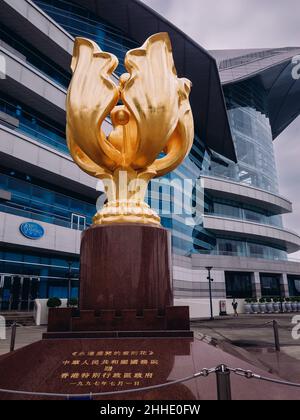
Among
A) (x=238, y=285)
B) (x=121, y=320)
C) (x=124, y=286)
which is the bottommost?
(x=121, y=320)

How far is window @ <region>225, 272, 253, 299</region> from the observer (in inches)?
1272

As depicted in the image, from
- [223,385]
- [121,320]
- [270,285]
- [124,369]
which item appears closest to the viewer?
[223,385]

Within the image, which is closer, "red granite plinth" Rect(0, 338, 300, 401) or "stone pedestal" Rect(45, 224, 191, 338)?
"red granite plinth" Rect(0, 338, 300, 401)

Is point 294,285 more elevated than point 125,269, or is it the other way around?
point 294,285

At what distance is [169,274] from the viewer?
17.0 feet

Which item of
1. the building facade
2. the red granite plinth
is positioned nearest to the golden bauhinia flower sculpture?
the red granite plinth

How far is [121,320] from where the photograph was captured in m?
4.48

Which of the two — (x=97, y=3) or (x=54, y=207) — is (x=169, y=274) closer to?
(x=54, y=207)

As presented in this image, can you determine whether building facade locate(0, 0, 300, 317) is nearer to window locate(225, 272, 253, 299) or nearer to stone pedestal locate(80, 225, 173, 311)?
window locate(225, 272, 253, 299)

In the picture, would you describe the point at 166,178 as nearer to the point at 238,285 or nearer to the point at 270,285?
the point at 238,285

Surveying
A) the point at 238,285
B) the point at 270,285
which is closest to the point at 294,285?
the point at 270,285

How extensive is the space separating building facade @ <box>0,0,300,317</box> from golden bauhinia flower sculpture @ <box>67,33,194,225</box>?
13739mm

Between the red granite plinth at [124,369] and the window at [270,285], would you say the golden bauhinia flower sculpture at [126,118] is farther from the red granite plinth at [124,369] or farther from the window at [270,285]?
the window at [270,285]

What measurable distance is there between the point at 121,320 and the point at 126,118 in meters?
3.51
